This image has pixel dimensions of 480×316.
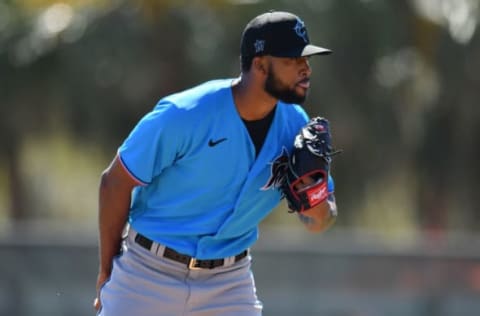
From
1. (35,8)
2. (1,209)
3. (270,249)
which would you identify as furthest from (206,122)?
(1,209)

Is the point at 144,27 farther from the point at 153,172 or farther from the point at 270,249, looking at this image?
the point at 153,172

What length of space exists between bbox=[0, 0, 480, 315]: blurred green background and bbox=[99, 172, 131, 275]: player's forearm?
11.6 metres

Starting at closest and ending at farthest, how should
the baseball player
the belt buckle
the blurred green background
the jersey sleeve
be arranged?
the jersey sleeve → the baseball player → the belt buckle → the blurred green background

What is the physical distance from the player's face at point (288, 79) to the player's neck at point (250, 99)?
5 cm

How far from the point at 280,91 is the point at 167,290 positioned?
104cm

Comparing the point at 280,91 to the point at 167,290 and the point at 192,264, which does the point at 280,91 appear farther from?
the point at 167,290

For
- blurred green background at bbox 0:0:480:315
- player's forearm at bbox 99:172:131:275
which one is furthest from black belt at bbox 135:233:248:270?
blurred green background at bbox 0:0:480:315

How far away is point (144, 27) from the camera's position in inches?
703

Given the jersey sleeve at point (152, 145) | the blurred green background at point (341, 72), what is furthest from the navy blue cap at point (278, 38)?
the blurred green background at point (341, 72)

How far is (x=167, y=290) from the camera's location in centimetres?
511

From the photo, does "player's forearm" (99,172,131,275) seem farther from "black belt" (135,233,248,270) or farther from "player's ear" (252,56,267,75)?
"player's ear" (252,56,267,75)

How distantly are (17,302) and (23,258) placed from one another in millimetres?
423

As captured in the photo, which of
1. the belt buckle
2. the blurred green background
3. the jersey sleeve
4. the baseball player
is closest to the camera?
the jersey sleeve

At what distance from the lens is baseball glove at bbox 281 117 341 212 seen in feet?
16.5
